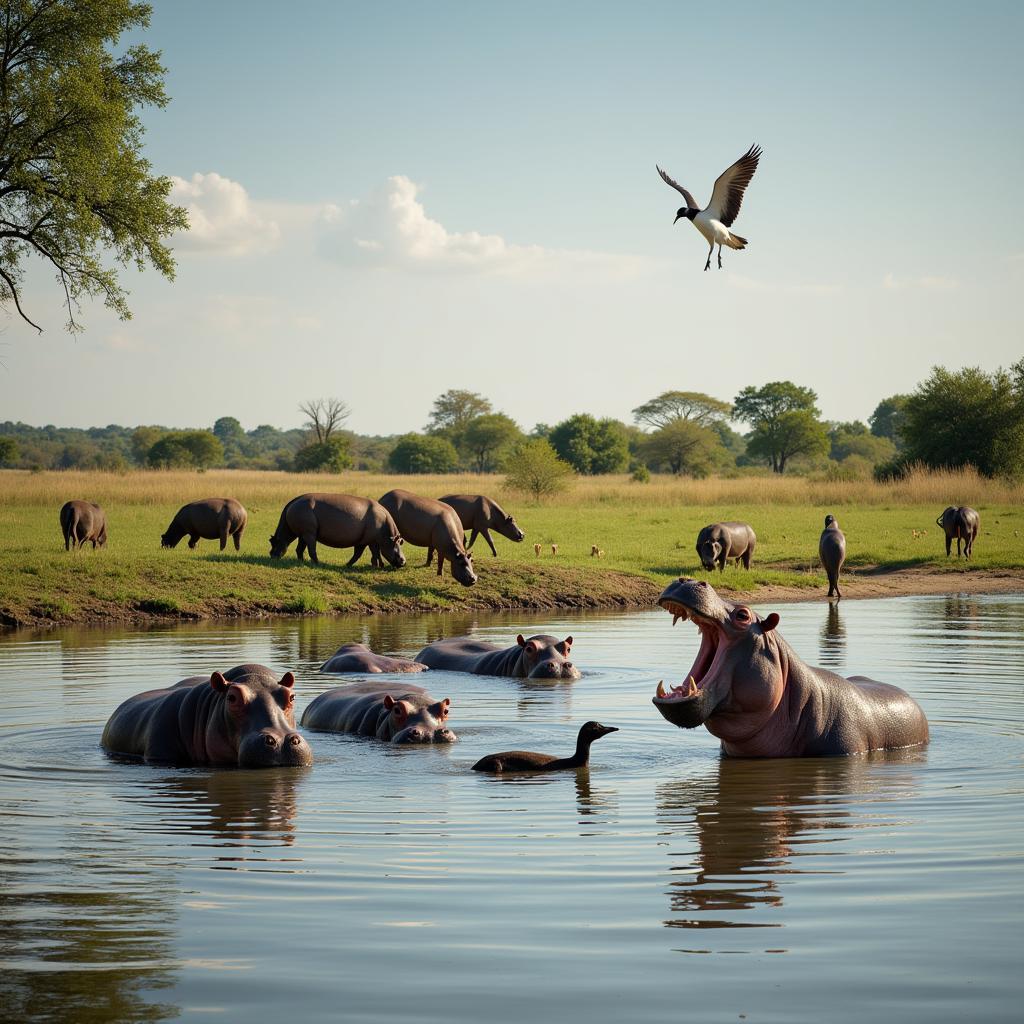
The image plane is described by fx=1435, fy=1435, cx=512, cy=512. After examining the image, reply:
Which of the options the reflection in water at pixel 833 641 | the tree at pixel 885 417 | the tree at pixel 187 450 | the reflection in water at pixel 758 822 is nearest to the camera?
the reflection in water at pixel 758 822

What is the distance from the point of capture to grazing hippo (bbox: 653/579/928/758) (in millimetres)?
7500

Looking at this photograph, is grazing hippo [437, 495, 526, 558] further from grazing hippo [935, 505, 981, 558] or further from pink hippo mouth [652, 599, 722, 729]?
pink hippo mouth [652, 599, 722, 729]

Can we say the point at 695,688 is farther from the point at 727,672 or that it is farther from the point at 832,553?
the point at 832,553

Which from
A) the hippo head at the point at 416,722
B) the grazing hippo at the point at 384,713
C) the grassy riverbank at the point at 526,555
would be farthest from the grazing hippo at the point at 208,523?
the hippo head at the point at 416,722

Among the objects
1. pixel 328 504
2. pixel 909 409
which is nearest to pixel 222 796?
pixel 328 504

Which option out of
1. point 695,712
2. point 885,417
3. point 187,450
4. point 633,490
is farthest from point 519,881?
point 885,417

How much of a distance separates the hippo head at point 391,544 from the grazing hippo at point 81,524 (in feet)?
16.4

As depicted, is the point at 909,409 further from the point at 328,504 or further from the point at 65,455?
the point at 65,455

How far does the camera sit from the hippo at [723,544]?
25.2 metres

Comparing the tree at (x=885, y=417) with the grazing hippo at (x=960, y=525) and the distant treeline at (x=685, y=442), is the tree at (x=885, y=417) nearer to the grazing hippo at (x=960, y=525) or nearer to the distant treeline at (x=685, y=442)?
the distant treeline at (x=685, y=442)

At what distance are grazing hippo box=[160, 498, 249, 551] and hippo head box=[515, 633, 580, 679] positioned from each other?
1346cm

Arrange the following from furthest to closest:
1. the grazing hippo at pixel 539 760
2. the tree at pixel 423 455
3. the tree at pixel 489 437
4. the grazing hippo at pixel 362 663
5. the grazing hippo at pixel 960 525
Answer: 1. the tree at pixel 489 437
2. the tree at pixel 423 455
3. the grazing hippo at pixel 960 525
4. the grazing hippo at pixel 362 663
5. the grazing hippo at pixel 539 760

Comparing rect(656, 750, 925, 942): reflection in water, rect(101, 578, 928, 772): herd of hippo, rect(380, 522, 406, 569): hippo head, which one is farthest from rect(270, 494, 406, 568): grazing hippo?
rect(656, 750, 925, 942): reflection in water

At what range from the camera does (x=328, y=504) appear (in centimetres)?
2347
